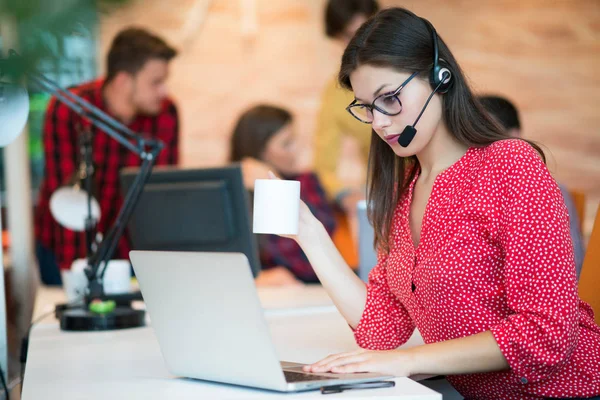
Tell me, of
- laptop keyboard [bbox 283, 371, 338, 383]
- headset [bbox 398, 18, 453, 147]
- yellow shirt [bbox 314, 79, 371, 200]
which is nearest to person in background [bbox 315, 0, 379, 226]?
yellow shirt [bbox 314, 79, 371, 200]

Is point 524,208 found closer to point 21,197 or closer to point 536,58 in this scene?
point 21,197

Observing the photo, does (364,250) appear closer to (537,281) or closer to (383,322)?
(383,322)

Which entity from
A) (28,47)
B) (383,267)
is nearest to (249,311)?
(383,267)

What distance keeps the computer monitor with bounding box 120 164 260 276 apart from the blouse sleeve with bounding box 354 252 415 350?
2.03 ft

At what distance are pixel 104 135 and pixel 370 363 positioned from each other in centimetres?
235

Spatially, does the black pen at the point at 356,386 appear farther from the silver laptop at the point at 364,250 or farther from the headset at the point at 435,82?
the silver laptop at the point at 364,250

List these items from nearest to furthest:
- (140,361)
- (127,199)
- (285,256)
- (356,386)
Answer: (356,386)
(140,361)
(127,199)
(285,256)

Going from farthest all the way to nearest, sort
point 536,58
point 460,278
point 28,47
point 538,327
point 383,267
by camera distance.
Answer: point 536,58 < point 383,267 < point 460,278 < point 538,327 < point 28,47

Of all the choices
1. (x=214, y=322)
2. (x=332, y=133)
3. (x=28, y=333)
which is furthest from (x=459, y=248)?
(x=332, y=133)

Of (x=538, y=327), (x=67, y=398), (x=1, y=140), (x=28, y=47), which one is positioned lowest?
(x=67, y=398)

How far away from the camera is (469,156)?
1313 mm

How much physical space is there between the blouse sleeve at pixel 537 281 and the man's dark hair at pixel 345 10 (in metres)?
2.26

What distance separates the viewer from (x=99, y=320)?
183cm

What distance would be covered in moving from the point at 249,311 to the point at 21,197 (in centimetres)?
310
